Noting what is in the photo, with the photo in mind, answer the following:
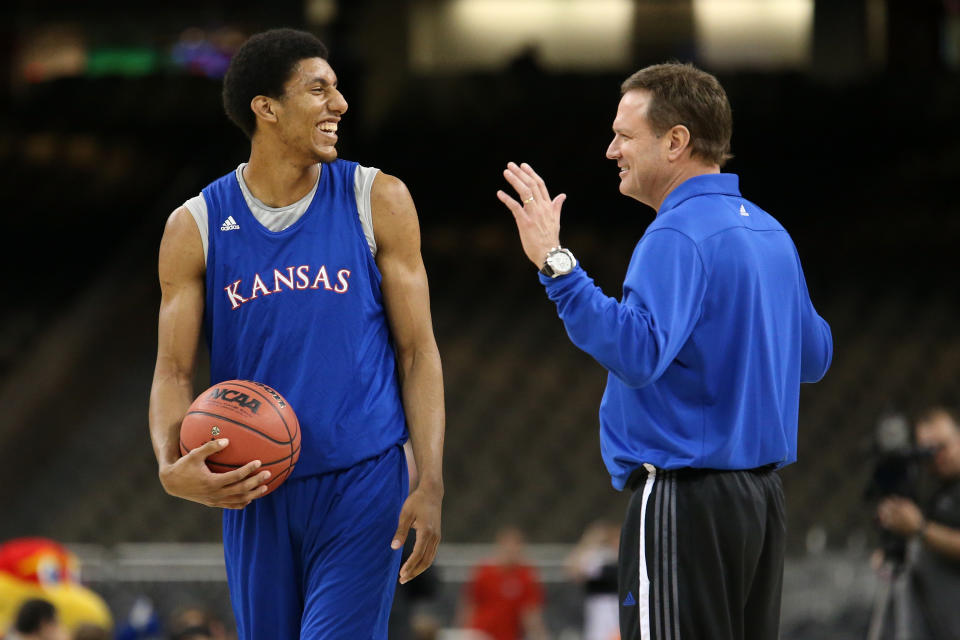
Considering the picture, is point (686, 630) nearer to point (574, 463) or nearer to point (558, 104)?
point (574, 463)

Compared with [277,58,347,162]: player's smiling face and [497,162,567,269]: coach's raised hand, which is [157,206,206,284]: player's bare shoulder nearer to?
[277,58,347,162]: player's smiling face

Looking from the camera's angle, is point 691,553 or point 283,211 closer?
point 691,553

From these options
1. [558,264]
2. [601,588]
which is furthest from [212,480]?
[601,588]

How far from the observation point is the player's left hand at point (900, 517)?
4934mm

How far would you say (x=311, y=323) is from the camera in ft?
10.4

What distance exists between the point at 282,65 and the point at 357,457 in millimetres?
995

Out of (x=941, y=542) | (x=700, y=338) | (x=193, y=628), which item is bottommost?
(x=193, y=628)

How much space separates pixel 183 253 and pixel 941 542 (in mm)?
3636

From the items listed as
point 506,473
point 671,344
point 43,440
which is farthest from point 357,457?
point 43,440

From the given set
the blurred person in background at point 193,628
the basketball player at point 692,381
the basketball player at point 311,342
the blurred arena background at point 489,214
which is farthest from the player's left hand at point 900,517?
the blurred arena background at point 489,214

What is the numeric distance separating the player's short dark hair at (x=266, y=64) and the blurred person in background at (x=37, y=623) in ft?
12.0

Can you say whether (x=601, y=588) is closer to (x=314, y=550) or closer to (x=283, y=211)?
(x=314, y=550)

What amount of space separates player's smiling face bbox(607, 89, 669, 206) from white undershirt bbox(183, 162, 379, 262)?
A: 621mm

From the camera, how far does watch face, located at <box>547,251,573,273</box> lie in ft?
9.61
